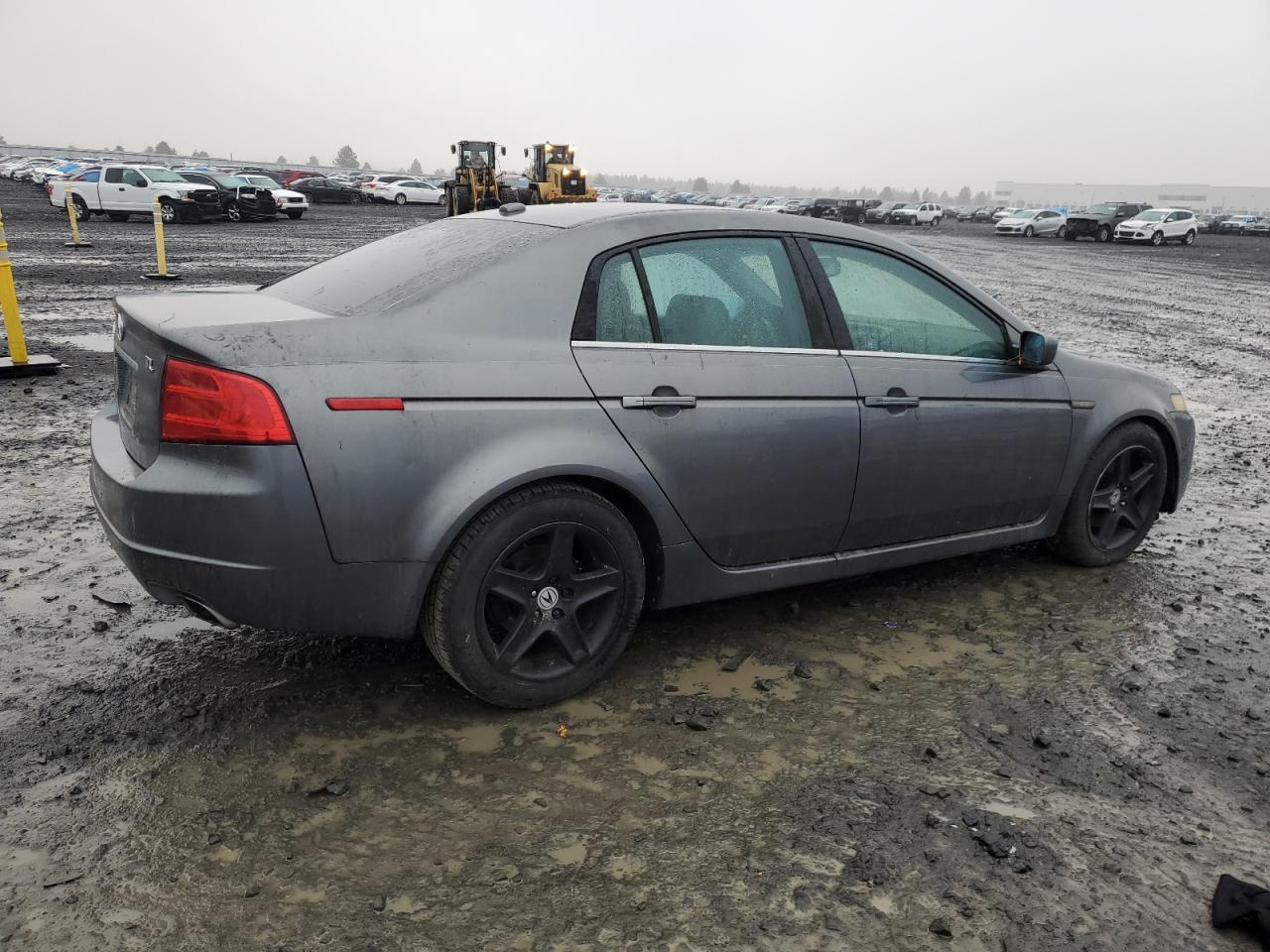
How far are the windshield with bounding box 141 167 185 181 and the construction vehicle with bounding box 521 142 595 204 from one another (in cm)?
1126

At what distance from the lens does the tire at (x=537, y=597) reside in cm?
298

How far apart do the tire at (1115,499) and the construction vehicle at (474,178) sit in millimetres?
28058

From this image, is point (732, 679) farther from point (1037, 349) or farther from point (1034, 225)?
point (1034, 225)

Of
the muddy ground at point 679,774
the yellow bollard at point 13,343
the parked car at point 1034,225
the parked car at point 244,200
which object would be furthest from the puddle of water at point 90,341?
the parked car at point 1034,225

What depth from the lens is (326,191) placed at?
5231 cm

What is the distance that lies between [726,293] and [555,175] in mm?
33018

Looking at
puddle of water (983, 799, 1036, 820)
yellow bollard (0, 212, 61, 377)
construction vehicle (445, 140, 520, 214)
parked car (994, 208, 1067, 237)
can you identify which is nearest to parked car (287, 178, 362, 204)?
construction vehicle (445, 140, 520, 214)

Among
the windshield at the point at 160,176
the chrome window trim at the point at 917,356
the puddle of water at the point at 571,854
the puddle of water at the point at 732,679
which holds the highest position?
the windshield at the point at 160,176

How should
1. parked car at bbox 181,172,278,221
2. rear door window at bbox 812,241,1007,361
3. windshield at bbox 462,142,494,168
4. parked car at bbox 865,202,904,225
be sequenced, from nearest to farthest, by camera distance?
1. rear door window at bbox 812,241,1007,361
2. windshield at bbox 462,142,494,168
3. parked car at bbox 181,172,278,221
4. parked car at bbox 865,202,904,225

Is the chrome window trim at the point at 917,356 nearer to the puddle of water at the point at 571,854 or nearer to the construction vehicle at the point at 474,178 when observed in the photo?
the puddle of water at the point at 571,854

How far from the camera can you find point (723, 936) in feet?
7.39

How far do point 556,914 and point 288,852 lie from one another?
739mm

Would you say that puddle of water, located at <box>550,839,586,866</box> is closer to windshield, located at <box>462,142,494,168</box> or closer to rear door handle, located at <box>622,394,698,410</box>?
rear door handle, located at <box>622,394,698,410</box>

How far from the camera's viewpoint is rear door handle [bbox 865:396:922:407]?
12.1ft
